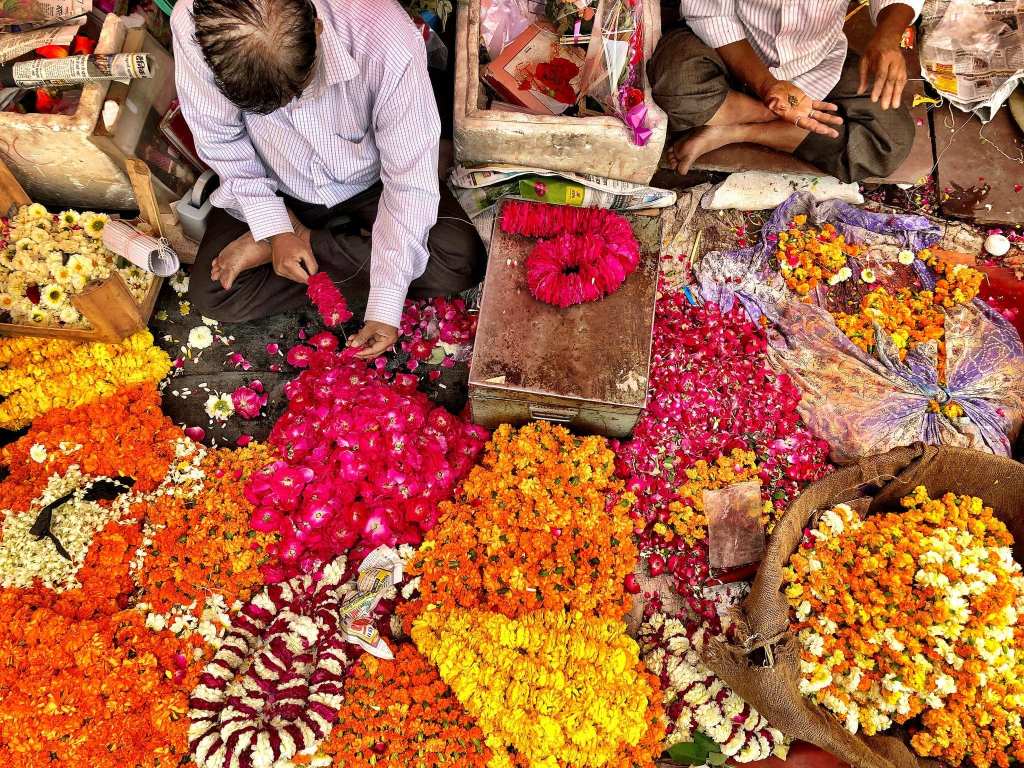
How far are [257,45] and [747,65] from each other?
6.38ft

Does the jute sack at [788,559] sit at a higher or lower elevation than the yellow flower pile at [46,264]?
lower

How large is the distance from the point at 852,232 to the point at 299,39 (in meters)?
2.54

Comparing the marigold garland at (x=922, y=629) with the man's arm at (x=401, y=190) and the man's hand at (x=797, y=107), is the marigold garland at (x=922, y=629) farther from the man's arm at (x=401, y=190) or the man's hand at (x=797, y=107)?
the man's arm at (x=401, y=190)

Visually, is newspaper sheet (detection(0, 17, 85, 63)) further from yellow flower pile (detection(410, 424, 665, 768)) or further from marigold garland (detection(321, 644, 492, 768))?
marigold garland (detection(321, 644, 492, 768))

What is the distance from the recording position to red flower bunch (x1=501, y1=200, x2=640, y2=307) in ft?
7.69

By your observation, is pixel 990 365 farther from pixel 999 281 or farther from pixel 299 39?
pixel 299 39

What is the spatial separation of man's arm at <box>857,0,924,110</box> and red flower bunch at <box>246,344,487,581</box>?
2.07 m

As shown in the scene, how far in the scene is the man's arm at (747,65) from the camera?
8.38 feet

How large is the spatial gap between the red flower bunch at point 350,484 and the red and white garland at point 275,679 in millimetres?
108

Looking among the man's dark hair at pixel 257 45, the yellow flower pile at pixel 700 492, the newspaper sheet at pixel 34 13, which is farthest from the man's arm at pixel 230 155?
the yellow flower pile at pixel 700 492

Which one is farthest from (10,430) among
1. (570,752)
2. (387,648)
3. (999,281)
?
(999,281)

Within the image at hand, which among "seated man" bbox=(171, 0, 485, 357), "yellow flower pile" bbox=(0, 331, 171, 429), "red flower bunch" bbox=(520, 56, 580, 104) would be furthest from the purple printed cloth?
"yellow flower pile" bbox=(0, 331, 171, 429)

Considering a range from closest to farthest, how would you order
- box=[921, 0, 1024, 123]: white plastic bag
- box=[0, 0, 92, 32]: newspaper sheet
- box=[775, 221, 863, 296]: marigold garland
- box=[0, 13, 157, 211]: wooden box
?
box=[0, 13, 157, 211]: wooden box, box=[0, 0, 92, 32]: newspaper sheet, box=[775, 221, 863, 296]: marigold garland, box=[921, 0, 1024, 123]: white plastic bag

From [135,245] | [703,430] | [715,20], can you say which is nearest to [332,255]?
[135,245]
